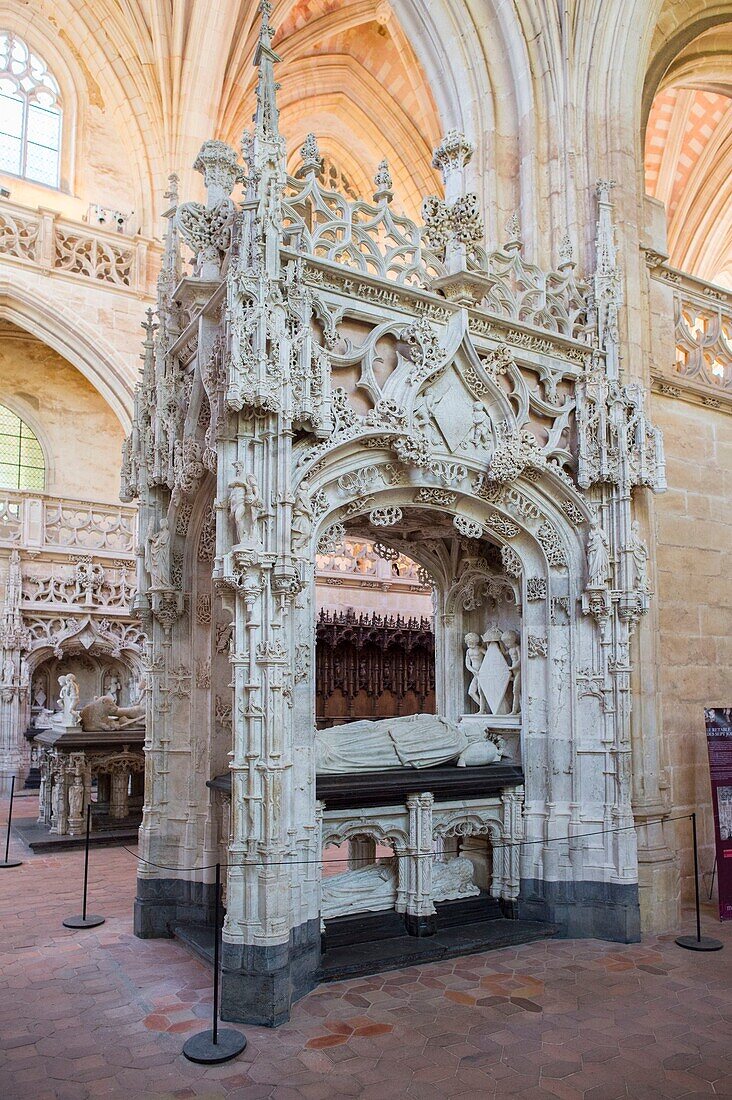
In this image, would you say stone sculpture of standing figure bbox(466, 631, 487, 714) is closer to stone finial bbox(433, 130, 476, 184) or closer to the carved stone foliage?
the carved stone foliage

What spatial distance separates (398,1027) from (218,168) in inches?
229

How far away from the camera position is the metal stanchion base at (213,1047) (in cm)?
398

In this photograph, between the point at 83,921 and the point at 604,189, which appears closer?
the point at 83,921

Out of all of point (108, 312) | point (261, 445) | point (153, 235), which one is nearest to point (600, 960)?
point (261, 445)

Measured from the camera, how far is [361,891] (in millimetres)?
5727

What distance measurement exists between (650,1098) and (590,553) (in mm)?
3547

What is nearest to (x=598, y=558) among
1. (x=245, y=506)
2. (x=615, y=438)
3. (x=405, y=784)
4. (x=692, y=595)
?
(x=615, y=438)

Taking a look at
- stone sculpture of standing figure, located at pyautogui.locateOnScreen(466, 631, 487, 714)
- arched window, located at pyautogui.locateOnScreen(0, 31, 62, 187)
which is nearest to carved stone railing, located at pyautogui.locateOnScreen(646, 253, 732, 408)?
stone sculpture of standing figure, located at pyautogui.locateOnScreen(466, 631, 487, 714)

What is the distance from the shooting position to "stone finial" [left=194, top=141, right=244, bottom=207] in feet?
20.4

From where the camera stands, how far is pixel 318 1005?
15.4 feet

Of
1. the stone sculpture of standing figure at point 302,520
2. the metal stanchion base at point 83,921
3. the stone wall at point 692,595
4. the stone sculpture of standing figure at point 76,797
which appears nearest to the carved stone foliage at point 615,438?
the stone wall at point 692,595

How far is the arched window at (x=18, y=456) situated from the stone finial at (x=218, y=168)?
1252 cm

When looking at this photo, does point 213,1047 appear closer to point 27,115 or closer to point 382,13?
point 27,115

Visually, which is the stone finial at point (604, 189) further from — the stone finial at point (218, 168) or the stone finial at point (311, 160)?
the stone finial at point (218, 168)
